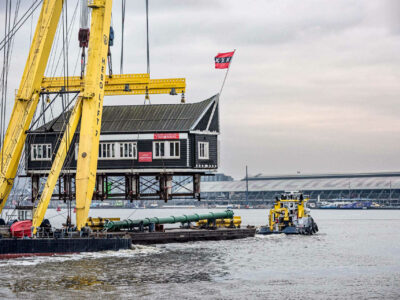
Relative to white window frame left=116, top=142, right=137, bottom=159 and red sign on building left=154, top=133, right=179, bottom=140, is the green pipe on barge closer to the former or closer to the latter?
white window frame left=116, top=142, right=137, bottom=159

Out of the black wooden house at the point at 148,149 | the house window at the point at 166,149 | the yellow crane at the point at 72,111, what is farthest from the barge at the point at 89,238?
the house window at the point at 166,149

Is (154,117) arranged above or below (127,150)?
above

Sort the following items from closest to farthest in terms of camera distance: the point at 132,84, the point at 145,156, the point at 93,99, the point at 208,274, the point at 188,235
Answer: the point at 208,274 < the point at 93,99 < the point at 132,84 < the point at 145,156 < the point at 188,235

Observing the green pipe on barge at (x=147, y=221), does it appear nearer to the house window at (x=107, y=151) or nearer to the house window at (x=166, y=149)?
the house window at (x=166, y=149)

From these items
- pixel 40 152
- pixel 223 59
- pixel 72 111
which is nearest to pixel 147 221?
pixel 40 152

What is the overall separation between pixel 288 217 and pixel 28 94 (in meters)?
36.7

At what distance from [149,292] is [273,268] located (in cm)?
1579

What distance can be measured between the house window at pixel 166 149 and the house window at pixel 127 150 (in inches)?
78.4

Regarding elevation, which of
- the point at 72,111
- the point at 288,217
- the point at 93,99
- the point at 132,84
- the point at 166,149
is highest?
the point at 132,84

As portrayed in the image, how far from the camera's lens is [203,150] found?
74.1 metres

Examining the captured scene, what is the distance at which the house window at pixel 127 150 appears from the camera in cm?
7319

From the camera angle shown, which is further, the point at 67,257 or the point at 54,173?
the point at 54,173

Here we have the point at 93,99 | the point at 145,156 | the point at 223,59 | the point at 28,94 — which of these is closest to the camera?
the point at 93,99

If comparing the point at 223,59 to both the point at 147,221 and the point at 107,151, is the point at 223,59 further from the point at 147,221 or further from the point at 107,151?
the point at 147,221
